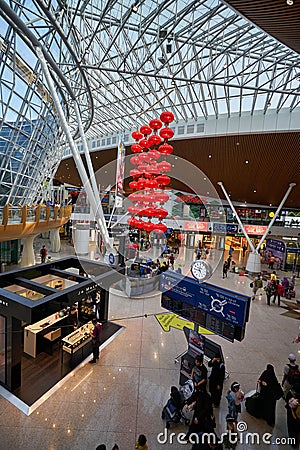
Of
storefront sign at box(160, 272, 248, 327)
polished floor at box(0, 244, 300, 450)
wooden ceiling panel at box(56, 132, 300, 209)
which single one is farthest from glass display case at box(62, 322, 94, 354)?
wooden ceiling panel at box(56, 132, 300, 209)

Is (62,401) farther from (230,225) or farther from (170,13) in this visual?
(230,225)

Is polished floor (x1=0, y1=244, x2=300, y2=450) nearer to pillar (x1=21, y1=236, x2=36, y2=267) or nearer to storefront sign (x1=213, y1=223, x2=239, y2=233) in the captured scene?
pillar (x1=21, y1=236, x2=36, y2=267)

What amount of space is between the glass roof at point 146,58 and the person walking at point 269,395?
32.1ft

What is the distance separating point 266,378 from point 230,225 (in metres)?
27.4

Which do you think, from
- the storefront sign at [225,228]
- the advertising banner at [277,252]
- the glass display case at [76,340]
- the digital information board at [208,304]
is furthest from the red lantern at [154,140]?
the storefront sign at [225,228]

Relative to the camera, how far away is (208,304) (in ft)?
23.0

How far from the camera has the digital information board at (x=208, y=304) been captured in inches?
251

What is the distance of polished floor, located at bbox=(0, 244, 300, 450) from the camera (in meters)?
5.18

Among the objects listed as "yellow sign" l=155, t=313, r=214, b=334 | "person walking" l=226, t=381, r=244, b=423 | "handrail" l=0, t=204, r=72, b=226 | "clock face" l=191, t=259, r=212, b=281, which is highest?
"handrail" l=0, t=204, r=72, b=226

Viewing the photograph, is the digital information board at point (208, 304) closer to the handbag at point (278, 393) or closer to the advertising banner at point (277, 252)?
the handbag at point (278, 393)

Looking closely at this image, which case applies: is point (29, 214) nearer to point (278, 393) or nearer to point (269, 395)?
point (269, 395)

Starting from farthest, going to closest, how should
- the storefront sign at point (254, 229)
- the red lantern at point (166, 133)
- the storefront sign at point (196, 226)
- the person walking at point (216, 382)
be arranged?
1. the storefront sign at point (196, 226)
2. the storefront sign at point (254, 229)
3. the red lantern at point (166, 133)
4. the person walking at point (216, 382)

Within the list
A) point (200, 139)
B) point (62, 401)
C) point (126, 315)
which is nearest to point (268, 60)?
point (200, 139)

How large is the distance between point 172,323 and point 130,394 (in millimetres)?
4887
